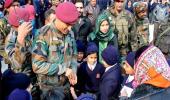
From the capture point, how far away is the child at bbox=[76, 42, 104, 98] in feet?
20.8

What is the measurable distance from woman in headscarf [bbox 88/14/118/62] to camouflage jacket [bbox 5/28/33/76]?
2202 millimetres

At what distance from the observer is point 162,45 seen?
7.54 meters

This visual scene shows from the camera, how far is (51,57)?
16.6 ft

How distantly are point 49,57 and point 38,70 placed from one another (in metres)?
0.20

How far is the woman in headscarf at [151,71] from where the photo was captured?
4.06 meters

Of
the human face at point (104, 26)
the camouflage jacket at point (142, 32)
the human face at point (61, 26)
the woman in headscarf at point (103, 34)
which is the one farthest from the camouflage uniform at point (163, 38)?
the human face at point (61, 26)

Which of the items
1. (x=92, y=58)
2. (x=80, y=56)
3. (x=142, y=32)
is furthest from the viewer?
(x=142, y=32)

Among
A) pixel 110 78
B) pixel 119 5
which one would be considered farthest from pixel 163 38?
pixel 110 78

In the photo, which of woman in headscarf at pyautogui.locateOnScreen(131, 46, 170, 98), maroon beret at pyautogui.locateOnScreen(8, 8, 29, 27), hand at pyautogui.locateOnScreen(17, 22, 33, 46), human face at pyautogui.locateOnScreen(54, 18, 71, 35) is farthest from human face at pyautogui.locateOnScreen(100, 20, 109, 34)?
woman in headscarf at pyautogui.locateOnScreen(131, 46, 170, 98)

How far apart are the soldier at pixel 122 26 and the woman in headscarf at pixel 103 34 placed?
0.23m

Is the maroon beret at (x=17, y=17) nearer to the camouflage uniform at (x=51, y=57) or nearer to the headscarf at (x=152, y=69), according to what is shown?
the camouflage uniform at (x=51, y=57)

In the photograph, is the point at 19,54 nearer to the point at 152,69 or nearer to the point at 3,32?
the point at 152,69

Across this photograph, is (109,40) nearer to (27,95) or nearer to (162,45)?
(162,45)

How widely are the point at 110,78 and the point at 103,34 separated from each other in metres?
1.79
